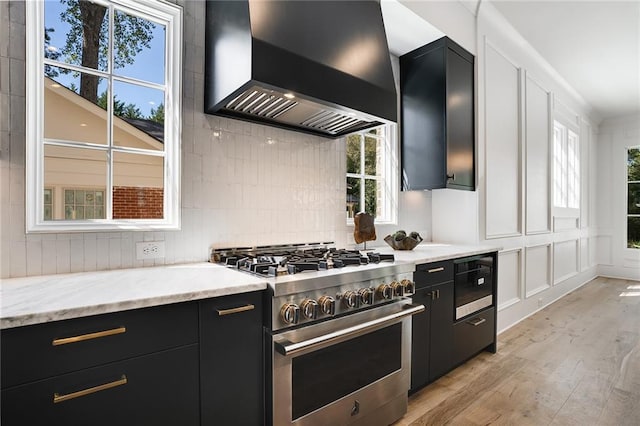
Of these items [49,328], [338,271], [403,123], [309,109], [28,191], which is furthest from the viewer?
[403,123]

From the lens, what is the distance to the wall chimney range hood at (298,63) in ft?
5.16

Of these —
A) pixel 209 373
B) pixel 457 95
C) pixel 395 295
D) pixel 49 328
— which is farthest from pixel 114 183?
pixel 457 95

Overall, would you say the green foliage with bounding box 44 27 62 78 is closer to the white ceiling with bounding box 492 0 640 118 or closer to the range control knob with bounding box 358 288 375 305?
the range control knob with bounding box 358 288 375 305

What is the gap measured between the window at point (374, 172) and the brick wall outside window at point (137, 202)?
1.55m

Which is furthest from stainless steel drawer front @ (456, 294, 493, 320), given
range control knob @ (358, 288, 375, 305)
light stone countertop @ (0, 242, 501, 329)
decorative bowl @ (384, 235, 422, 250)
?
light stone countertop @ (0, 242, 501, 329)

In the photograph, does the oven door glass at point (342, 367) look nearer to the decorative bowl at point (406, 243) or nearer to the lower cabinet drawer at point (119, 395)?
the lower cabinet drawer at point (119, 395)

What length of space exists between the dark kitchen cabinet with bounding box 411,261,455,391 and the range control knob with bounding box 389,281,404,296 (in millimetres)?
233

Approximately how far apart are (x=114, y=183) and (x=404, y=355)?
181 cm

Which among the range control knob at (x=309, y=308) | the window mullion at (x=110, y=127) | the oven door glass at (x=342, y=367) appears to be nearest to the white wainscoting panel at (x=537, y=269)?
the oven door glass at (x=342, y=367)

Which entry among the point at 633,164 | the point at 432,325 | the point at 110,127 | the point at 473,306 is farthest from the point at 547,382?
the point at 633,164

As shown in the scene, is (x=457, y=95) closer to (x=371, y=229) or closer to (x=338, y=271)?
(x=371, y=229)

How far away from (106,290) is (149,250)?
56 centimetres

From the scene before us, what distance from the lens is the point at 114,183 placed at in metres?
1.78

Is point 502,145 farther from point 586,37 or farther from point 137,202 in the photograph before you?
point 137,202
